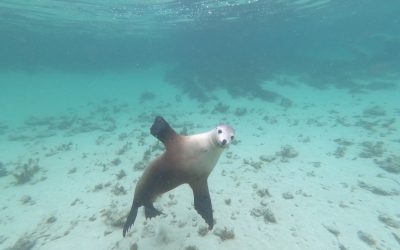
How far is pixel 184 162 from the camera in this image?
3.82 meters

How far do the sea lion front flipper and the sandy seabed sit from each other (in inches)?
82.4

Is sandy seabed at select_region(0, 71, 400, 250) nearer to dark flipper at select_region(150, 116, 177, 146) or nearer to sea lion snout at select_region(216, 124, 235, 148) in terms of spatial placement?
dark flipper at select_region(150, 116, 177, 146)

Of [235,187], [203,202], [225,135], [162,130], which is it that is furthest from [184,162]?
Answer: [235,187]

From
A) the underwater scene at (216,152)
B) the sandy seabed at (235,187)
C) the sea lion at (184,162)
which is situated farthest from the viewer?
the sandy seabed at (235,187)

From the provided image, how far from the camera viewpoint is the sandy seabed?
653 centimetres

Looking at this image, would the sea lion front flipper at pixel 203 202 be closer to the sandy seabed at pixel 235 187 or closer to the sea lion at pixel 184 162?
the sea lion at pixel 184 162

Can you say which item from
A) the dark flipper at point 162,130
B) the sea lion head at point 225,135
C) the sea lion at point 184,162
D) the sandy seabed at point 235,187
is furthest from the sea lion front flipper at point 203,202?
the sandy seabed at point 235,187

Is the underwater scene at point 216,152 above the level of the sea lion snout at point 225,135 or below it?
below

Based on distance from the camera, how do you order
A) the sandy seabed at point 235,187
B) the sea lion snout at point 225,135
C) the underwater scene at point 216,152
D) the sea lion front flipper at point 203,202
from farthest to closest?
the sandy seabed at point 235,187 → the underwater scene at point 216,152 → the sea lion front flipper at point 203,202 → the sea lion snout at point 225,135

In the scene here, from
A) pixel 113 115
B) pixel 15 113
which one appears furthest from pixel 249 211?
pixel 15 113

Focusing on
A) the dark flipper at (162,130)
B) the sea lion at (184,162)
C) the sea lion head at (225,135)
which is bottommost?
the sea lion at (184,162)

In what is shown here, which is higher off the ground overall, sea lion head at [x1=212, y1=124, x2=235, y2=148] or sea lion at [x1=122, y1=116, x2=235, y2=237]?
sea lion head at [x1=212, y1=124, x2=235, y2=148]

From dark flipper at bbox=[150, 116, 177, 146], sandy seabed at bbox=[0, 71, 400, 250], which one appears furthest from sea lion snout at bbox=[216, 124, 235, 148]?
sandy seabed at bbox=[0, 71, 400, 250]

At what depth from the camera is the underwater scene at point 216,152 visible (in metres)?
6.29
